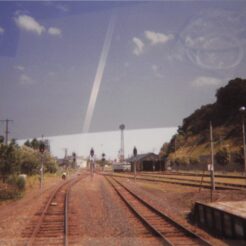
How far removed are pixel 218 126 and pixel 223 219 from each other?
320ft

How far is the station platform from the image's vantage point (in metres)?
12.0

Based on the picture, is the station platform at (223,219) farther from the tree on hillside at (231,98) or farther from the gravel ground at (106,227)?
the tree on hillside at (231,98)

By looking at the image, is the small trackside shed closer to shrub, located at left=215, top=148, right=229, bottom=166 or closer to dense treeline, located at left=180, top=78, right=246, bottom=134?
dense treeline, located at left=180, top=78, right=246, bottom=134

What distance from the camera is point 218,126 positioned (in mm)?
108312

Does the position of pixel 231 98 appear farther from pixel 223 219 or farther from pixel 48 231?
pixel 48 231

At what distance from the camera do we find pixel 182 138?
410 ft

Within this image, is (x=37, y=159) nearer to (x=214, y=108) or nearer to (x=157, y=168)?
(x=157, y=168)

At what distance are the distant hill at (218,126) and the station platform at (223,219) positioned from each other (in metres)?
67.9

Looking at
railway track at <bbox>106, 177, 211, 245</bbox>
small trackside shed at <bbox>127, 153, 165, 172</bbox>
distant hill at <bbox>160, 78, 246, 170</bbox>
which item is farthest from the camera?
small trackside shed at <bbox>127, 153, 165, 172</bbox>

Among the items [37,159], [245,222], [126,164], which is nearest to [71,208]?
[245,222]

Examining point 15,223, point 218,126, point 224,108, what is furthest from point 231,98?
point 15,223

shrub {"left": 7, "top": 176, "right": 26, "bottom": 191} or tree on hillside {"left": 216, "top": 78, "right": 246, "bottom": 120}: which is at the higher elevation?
tree on hillside {"left": 216, "top": 78, "right": 246, "bottom": 120}

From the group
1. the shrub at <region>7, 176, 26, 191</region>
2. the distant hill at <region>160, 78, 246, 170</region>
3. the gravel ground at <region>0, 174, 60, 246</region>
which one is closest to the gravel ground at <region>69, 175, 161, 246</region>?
the gravel ground at <region>0, 174, 60, 246</region>

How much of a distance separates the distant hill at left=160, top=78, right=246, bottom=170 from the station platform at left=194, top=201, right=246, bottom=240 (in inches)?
2674
